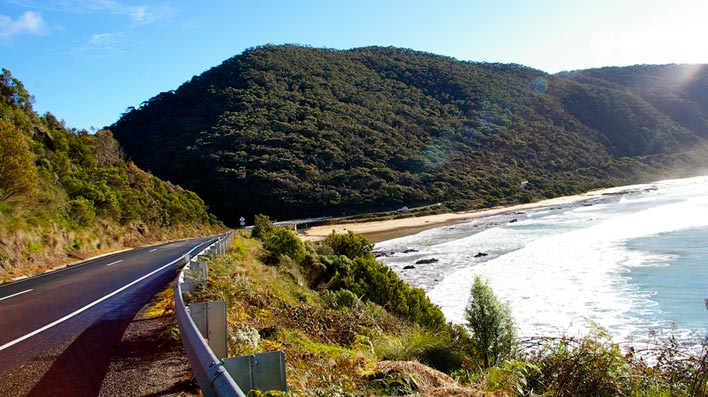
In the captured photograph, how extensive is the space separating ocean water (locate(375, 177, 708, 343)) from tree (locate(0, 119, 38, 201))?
16.6 meters

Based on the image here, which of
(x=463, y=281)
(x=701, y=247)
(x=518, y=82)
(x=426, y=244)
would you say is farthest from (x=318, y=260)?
(x=518, y=82)

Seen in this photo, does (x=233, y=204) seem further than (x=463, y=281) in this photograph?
Yes

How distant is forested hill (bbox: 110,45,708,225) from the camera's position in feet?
257

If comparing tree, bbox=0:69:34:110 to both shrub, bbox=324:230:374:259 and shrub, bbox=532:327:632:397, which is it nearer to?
shrub, bbox=324:230:374:259

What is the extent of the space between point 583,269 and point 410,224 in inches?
1557

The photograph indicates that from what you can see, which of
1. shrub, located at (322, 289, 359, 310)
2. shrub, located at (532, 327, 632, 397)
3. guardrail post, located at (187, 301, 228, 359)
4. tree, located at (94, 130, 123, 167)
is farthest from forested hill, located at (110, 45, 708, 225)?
shrub, located at (532, 327, 632, 397)

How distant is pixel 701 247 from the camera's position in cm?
3142

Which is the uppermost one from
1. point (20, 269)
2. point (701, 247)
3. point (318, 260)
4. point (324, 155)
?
point (324, 155)

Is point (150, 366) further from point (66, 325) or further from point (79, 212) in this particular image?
point (79, 212)

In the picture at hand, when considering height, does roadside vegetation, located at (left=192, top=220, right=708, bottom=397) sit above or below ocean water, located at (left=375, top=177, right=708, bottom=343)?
above

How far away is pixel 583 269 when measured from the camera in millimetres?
28484

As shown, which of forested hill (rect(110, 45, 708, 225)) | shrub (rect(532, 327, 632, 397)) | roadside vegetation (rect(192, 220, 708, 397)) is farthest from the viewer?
forested hill (rect(110, 45, 708, 225))

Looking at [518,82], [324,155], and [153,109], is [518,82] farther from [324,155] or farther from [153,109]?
[153,109]

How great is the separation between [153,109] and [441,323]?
94.1 metres
